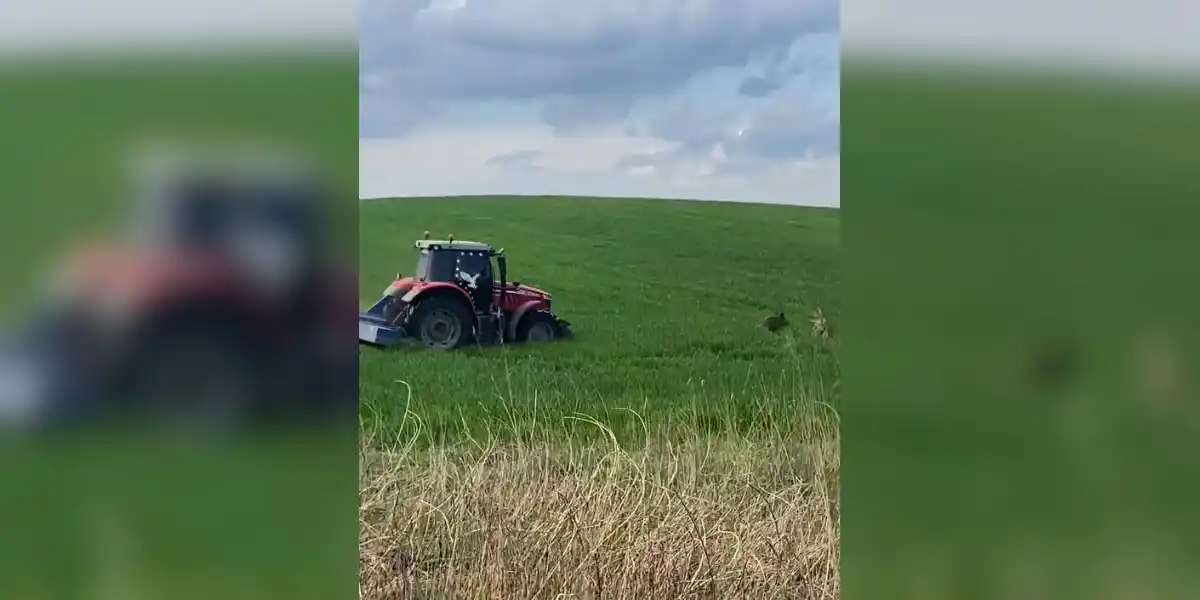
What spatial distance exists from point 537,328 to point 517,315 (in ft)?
0.31

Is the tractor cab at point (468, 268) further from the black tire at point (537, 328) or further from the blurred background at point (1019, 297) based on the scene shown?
the blurred background at point (1019, 297)

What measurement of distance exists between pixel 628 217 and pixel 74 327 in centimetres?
210

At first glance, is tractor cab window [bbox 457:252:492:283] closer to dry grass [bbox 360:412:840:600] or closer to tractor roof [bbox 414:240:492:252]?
tractor roof [bbox 414:240:492:252]

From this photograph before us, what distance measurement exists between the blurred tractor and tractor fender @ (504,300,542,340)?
1.96ft

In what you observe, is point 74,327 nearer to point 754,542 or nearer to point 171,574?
point 171,574

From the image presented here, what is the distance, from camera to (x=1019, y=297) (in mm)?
3643

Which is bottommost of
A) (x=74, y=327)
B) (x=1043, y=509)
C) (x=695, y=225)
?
(x=1043, y=509)

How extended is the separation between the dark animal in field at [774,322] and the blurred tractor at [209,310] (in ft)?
5.16

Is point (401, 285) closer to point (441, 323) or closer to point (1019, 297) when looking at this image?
point (441, 323)

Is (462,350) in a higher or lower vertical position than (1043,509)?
higher

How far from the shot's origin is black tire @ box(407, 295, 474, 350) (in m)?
3.72

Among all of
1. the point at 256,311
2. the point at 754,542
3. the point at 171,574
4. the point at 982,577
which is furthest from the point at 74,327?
the point at 982,577

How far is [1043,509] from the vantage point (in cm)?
368

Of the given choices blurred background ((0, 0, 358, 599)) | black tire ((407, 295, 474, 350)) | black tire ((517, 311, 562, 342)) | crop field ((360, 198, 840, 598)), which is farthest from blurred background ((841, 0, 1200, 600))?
blurred background ((0, 0, 358, 599))
